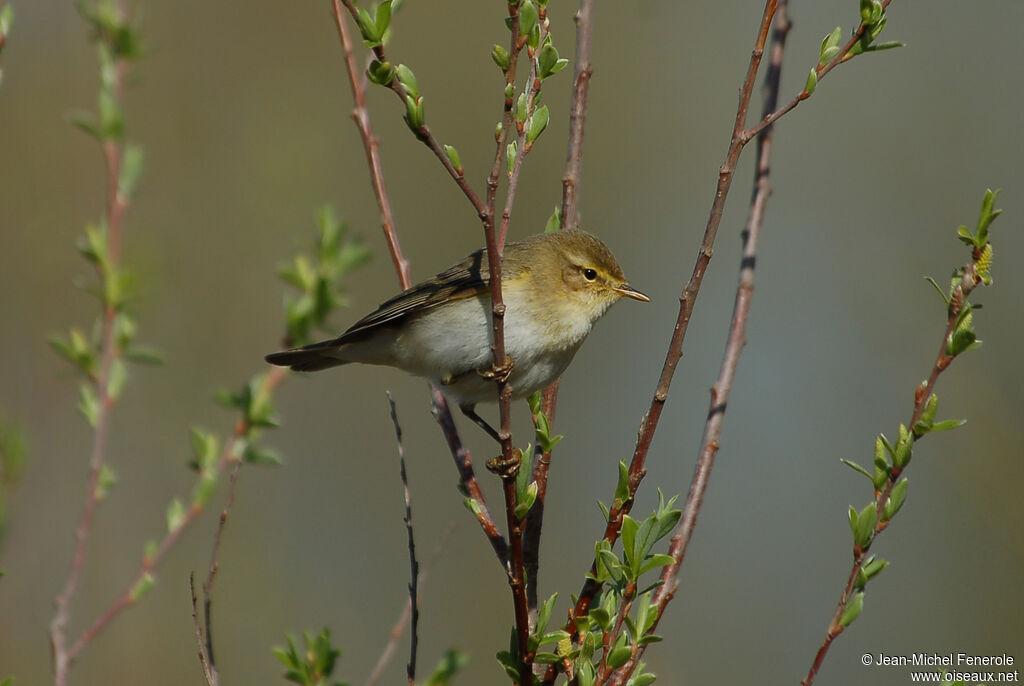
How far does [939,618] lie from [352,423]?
4181mm

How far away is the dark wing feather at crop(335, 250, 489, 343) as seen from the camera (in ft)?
13.5

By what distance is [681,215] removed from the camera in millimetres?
8008

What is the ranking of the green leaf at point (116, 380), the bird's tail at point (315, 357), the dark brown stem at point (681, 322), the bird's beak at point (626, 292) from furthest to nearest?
the bird's beak at point (626, 292), the bird's tail at point (315, 357), the green leaf at point (116, 380), the dark brown stem at point (681, 322)

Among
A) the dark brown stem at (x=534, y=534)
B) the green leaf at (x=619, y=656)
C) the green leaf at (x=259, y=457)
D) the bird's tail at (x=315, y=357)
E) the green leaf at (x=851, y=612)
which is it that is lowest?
the green leaf at (x=619, y=656)

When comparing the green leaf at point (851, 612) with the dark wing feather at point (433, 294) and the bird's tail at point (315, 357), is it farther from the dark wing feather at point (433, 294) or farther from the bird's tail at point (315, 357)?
the bird's tail at point (315, 357)

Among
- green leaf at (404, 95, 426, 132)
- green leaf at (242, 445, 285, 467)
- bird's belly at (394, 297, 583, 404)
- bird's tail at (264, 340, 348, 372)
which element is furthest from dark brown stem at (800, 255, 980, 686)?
bird's tail at (264, 340, 348, 372)

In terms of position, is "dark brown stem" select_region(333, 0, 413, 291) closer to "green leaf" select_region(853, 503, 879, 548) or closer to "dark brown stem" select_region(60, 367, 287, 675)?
"dark brown stem" select_region(60, 367, 287, 675)

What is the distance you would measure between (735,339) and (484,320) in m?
1.21

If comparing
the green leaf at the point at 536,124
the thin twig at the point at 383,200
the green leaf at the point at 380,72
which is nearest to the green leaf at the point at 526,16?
the green leaf at the point at 536,124

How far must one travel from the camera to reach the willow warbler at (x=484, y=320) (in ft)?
12.7

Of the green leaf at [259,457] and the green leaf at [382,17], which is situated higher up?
the green leaf at [382,17]

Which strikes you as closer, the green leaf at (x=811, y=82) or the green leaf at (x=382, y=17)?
the green leaf at (x=382, y=17)

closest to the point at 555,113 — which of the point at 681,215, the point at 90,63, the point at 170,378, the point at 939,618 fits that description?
the point at 681,215

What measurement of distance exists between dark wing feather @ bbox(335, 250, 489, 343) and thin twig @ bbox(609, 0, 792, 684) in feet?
4.31
